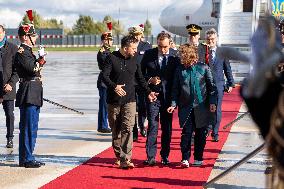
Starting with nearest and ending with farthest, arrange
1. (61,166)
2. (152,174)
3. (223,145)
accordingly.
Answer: (152,174) < (61,166) < (223,145)

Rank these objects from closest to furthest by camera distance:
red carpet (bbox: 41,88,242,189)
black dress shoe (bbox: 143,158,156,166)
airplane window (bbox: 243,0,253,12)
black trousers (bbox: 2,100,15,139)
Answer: red carpet (bbox: 41,88,242,189) → black dress shoe (bbox: 143,158,156,166) → black trousers (bbox: 2,100,15,139) → airplane window (bbox: 243,0,253,12)

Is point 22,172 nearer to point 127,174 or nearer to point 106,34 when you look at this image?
point 127,174

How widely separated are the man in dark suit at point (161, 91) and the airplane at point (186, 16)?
110 feet

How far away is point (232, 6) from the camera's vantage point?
2680 cm

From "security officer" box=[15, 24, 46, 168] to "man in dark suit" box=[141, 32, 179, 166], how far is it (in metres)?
1.43

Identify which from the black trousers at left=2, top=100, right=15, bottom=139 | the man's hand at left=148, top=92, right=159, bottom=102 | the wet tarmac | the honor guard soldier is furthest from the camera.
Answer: the black trousers at left=2, top=100, right=15, bottom=139

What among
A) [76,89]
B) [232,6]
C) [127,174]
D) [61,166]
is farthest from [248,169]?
[232,6]

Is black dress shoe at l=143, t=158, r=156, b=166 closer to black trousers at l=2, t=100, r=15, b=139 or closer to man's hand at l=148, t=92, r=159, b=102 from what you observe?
man's hand at l=148, t=92, r=159, b=102

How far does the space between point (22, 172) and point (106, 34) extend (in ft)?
12.6

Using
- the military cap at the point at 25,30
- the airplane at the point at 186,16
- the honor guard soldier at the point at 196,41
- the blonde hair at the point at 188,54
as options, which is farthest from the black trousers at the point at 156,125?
the airplane at the point at 186,16

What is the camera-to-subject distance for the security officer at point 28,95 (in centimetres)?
761

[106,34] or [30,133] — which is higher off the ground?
[106,34]

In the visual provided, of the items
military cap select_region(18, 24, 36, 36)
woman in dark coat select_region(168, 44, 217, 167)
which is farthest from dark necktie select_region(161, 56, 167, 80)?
military cap select_region(18, 24, 36, 36)

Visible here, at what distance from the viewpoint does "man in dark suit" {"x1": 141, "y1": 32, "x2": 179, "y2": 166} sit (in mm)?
7891
